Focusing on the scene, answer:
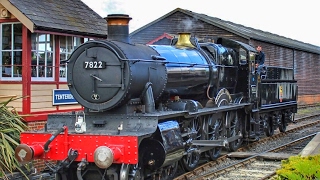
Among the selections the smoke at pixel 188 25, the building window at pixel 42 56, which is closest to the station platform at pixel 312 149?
the building window at pixel 42 56

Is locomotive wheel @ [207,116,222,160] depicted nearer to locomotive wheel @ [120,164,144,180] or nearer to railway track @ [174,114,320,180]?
railway track @ [174,114,320,180]

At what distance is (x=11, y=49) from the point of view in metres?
→ 10.6

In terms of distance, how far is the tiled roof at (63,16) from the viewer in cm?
997

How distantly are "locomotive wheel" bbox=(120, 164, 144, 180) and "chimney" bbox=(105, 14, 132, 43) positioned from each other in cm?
225

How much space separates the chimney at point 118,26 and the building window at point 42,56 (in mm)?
3168

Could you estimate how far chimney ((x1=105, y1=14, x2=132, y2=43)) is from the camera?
7.89 metres

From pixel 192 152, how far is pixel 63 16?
187 inches

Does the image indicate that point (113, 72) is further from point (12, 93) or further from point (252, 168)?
point (252, 168)

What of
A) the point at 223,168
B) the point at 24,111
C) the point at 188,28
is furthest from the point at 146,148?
the point at 188,28

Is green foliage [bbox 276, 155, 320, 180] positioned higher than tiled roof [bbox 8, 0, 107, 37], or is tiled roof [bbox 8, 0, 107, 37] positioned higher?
tiled roof [bbox 8, 0, 107, 37]

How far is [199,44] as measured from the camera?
1129 centimetres

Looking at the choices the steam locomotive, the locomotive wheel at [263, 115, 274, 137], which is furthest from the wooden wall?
the locomotive wheel at [263, 115, 274, 137]

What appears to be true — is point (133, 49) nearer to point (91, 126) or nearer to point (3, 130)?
point (91, 126)

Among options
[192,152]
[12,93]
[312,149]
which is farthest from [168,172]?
[12,93]
